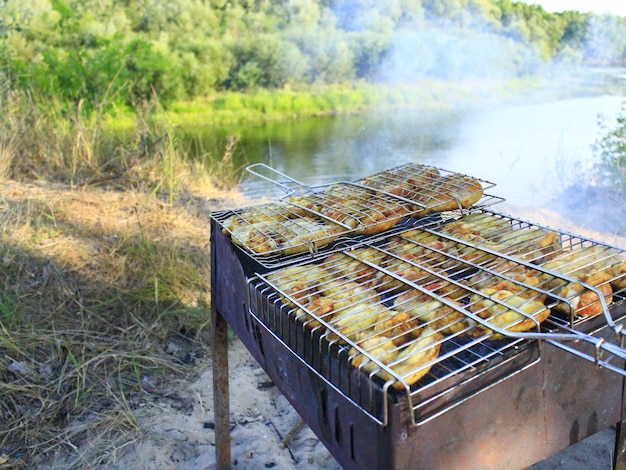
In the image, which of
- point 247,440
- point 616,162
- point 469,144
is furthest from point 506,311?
point 469,144

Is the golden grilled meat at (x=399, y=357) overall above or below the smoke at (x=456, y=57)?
below

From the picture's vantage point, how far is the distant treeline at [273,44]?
8477 mm

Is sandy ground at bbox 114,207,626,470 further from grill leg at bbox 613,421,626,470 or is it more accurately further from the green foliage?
the green foliage

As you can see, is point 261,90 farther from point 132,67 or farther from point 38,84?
point 38,84

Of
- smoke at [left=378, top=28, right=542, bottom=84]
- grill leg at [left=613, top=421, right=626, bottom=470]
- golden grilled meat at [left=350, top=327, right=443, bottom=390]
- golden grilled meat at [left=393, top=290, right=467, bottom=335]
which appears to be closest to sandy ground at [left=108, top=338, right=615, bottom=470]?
grill leg at [left=613, top=421, right=626, bottom=470]

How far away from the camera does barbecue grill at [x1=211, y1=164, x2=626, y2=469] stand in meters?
1.24

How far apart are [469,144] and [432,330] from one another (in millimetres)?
8803

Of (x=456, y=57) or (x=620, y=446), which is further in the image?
(x=456, y=57)

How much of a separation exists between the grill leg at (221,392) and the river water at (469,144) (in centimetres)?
434

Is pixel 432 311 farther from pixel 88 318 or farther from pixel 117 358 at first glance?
pixel 88 318

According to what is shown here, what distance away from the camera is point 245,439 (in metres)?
2.78

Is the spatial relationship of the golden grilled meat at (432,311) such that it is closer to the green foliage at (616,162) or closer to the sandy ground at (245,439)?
the sandy ground at (245,439)

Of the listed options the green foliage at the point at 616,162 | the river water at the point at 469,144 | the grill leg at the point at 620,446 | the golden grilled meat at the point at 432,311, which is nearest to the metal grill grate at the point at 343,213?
the golden grilled meat at the point at 432,311

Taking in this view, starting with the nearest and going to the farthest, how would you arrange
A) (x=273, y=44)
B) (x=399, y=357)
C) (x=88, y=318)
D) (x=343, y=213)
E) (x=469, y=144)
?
(x=399, y=357), (x=343, y=213), (x=88, y=318), (x=469, y=144), (x=273, y=44)
